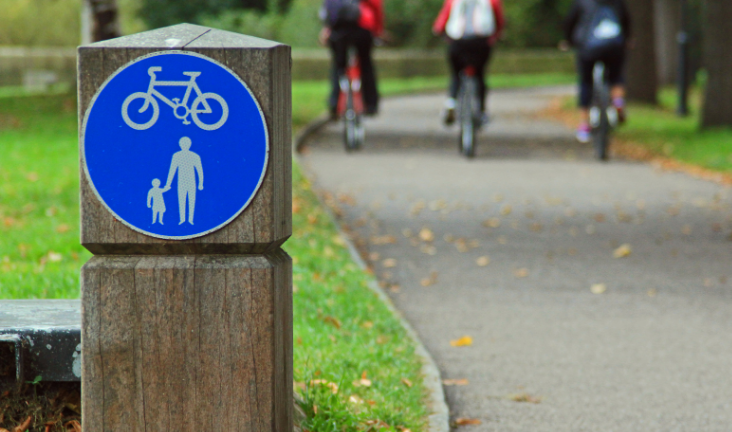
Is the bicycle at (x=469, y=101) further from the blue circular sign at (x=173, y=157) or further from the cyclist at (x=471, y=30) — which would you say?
the blue circular sign at (x=173, y=157)

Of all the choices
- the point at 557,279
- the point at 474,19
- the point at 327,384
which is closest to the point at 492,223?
the point at 557,279

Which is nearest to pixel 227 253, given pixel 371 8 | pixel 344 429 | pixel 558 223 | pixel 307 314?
pixel 344 429

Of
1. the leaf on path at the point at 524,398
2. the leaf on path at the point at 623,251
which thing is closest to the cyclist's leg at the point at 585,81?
the leaf on path at the point at 623,251

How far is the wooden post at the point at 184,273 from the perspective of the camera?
2.59 meters

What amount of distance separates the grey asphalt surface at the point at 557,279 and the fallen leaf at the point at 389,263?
1 cm

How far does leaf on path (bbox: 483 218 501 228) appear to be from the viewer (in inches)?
335

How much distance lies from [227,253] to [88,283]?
0.37 metres

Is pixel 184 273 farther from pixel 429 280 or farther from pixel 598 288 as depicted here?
pixel 598 288

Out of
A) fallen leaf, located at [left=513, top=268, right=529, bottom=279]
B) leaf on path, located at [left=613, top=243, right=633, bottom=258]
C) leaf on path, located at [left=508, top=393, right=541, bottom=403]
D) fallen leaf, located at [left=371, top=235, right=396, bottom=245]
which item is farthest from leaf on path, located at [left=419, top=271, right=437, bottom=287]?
leaf on path, located at [left=508, top=393, right=541, bottom=403]

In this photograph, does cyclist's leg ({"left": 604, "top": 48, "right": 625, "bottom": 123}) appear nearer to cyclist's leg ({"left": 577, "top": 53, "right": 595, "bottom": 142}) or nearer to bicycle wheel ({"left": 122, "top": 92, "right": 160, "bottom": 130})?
cyclist's leg ({"left": 577, "top": 53, "right": 595, "bottom": 142})

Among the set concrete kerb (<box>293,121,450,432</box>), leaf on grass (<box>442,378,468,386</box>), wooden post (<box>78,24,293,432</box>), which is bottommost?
leaf on grass (<box>442,378,468,386</box>)

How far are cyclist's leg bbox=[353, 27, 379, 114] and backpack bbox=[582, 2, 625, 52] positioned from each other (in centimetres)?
256

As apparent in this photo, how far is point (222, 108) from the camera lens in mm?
2594

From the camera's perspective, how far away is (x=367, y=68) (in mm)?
12305
